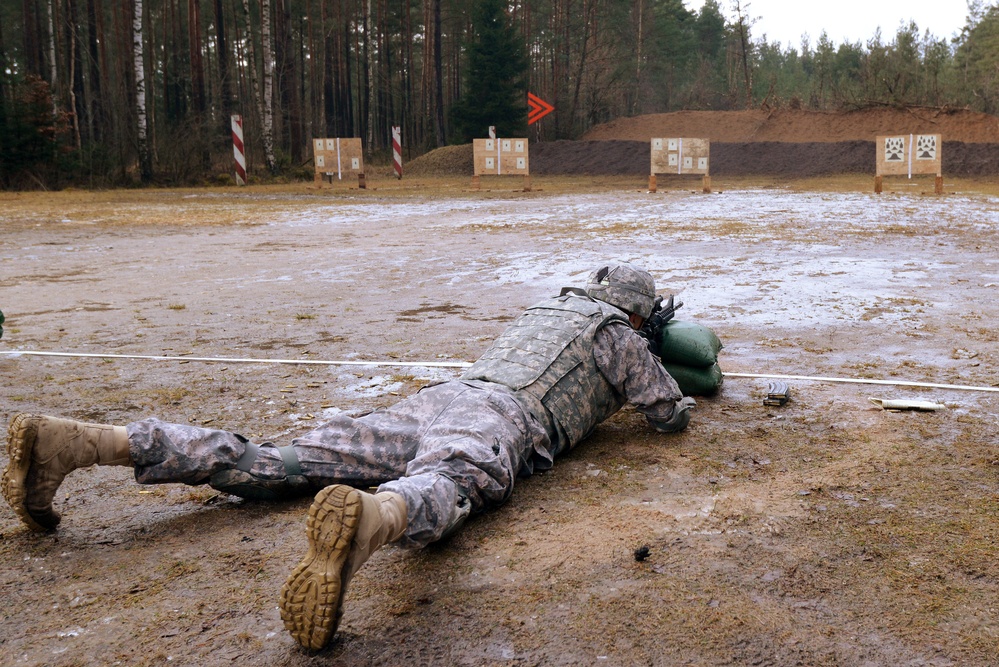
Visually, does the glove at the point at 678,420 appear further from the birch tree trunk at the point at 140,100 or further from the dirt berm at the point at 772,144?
the dirt berm at the point at 772,144

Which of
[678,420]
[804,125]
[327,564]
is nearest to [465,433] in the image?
[327,564]

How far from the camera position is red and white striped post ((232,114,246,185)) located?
24.0 metres

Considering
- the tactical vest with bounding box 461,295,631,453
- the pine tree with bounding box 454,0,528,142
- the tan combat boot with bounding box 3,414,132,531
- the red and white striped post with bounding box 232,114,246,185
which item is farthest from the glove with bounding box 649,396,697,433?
the pine tree with bounding box 454,0,528,142

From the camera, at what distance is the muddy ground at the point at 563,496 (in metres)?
2.22

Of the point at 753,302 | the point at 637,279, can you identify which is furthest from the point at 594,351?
the point at 753,302

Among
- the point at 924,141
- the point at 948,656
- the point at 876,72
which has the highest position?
the point at 876,72

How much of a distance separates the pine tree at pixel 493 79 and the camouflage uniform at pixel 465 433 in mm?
31356

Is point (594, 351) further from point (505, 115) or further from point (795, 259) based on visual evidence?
point (505, 115)

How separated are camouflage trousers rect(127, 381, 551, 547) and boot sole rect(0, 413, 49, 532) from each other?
0.92ft

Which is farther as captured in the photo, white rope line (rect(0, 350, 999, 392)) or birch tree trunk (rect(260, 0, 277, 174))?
birch tree trunk (rect(260, 0, 277, 174))

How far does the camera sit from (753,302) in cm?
716

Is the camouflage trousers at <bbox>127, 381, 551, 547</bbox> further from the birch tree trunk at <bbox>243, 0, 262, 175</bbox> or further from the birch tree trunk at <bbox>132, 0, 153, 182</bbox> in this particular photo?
the birch tree trunk at <bbox>243, 0, 262, 175</bbox>

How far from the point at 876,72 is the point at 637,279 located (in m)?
34.6

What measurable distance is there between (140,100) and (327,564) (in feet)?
80.7
